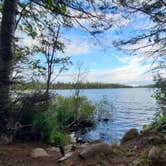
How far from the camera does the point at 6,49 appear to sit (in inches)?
296

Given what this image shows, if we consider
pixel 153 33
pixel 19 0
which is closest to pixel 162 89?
pixel 153 33

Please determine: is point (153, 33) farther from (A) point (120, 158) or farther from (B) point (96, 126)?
(B) point (96, 126)

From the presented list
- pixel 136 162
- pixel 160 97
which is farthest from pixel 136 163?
pixel 160 97

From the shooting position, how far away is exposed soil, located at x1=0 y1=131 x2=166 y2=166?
504cm

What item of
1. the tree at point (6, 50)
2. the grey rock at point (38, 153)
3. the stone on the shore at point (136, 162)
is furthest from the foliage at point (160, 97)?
the tree at point (6, 50)

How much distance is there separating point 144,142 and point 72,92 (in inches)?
470

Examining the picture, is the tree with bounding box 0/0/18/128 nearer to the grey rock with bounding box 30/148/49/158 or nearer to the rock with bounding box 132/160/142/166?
the grey rock with bounding box 30/148/49/158

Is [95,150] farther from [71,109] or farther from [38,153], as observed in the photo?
[71,109]

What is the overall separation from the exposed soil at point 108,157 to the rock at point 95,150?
6 cm

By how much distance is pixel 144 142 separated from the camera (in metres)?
5.99

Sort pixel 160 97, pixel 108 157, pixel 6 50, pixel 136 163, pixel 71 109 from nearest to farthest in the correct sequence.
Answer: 1. pixel 136 163
2. pixel 108 157
3. pixel 6 50
4. pixel 160 97
5. pixel 71 109

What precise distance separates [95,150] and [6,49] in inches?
137

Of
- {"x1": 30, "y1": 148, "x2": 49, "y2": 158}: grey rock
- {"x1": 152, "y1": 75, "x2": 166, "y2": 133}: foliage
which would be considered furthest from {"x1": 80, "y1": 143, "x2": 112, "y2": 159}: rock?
{"x1": 152, "y1": 75, "x2": 166, "y2": 133}: foliage

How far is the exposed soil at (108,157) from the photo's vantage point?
504cm
